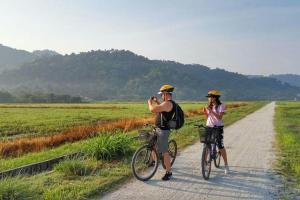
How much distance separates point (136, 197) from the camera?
8.16 m

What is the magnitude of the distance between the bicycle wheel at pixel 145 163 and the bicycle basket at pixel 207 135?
1.24 m

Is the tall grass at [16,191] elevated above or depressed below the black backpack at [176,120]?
below

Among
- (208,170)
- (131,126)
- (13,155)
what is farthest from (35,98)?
(208,170)

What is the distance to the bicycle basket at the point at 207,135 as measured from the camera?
33.4 feet

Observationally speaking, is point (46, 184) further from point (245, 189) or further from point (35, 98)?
point (35, 98)

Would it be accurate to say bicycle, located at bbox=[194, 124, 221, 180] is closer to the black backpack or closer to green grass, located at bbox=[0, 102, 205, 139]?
the black backpack

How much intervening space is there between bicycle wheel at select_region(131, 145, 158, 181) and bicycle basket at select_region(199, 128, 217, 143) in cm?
124

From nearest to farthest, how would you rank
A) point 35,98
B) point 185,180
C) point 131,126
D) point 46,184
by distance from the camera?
point 46,184
point 185,180
point 131,126
point 35,98

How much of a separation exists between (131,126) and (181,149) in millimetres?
12203

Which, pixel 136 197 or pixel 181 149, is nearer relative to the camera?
pixel 136 197

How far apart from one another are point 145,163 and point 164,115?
122cm

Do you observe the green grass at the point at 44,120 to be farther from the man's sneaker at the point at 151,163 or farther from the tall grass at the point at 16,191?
the tall grass at the point at 16,191

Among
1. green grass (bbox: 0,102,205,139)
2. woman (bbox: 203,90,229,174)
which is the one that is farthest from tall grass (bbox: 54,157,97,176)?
green grass (bbox: 0,102,205,139)

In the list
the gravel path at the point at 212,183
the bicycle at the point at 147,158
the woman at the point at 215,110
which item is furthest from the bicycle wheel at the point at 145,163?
the woman at the point at 215,110
